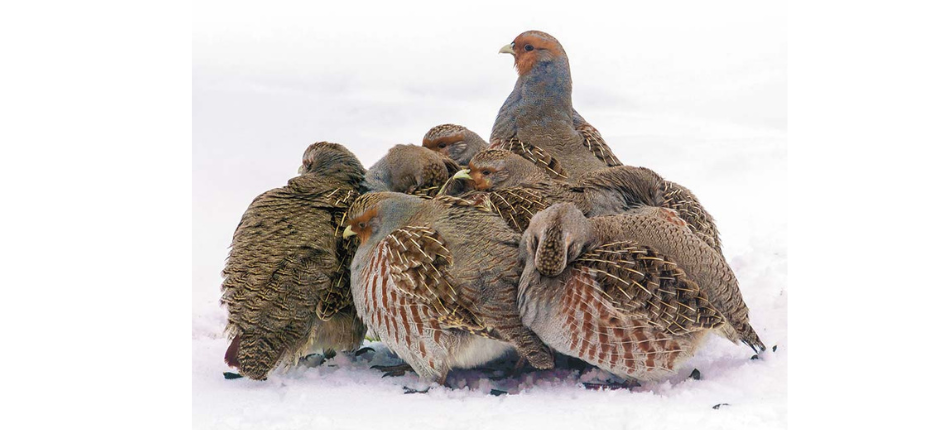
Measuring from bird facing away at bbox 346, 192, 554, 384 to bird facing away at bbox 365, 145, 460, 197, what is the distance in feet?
1.87

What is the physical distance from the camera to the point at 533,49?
19.4 feet

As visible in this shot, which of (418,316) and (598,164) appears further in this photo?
(598,164)

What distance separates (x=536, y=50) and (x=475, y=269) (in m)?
2.21

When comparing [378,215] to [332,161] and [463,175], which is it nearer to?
[463,175]

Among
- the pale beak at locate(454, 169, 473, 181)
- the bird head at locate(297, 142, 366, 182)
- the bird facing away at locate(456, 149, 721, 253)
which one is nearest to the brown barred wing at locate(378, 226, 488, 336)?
the bird facing away at locate(456, 149, 721, 253)

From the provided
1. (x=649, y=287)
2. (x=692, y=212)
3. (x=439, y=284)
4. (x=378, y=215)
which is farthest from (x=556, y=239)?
(x=692, y=212)

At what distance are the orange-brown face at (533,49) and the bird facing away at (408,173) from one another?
117 cm

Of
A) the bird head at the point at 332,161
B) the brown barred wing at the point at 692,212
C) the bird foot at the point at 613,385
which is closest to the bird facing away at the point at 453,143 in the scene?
the bird head at the point at 332,161

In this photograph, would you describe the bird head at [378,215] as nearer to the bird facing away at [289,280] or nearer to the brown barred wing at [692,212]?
the bird facing away at [289,280]

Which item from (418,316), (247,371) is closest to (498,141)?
(418,316)

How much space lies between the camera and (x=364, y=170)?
527cm

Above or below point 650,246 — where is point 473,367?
below

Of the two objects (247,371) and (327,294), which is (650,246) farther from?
(247,371)

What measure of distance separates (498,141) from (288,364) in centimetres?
205
